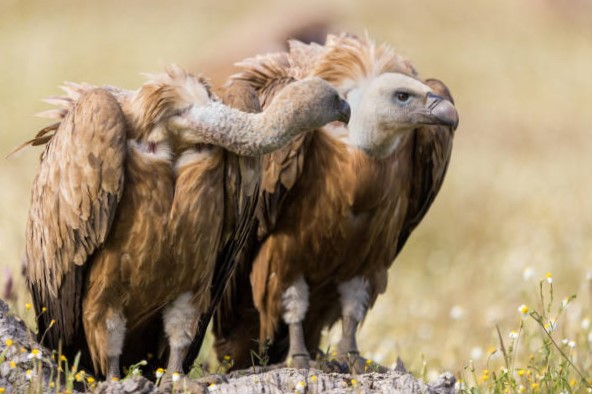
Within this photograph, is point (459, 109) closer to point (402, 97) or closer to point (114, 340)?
point (402, 97)

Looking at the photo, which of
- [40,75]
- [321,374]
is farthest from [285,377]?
[40,75]

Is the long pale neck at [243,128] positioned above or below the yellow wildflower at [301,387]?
above

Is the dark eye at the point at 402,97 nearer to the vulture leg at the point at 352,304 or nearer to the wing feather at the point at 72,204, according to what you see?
the vulture leg at the point at 352,304

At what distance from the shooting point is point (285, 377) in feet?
19.2

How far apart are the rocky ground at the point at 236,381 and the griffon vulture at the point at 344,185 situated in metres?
1.17

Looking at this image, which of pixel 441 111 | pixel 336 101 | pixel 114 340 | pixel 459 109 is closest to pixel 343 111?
pixel 336 101

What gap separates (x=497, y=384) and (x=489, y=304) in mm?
6090

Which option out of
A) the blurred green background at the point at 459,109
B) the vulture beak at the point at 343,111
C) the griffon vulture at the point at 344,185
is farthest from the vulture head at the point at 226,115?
the griffon vulture at the point at 344,185

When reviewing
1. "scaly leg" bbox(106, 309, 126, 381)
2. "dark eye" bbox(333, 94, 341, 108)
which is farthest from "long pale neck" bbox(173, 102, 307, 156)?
"scaly leg" bbox(106, 309, 126, 381)

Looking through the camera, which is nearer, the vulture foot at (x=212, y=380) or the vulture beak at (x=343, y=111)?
the vulture foot at (x=212, y=380)

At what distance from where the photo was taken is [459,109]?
78.0 feet

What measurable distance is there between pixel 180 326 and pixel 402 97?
1.87 meters

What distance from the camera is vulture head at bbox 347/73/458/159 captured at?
7105 mm

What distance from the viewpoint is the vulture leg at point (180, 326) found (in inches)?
266
